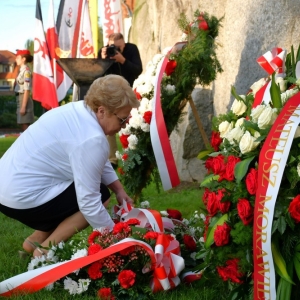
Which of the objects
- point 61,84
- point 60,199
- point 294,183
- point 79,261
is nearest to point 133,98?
point 60,199

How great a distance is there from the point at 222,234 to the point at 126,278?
2.05 ft

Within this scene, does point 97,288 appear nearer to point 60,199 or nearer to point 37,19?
point 60,199

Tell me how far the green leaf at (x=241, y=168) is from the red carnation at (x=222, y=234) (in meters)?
0.23

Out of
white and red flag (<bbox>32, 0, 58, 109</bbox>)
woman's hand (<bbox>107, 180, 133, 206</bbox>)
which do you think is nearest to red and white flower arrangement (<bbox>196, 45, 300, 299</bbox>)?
woman's hand (<bbox>107, 180, 133, 206</bbox>)

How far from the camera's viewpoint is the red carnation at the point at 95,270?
3.31m

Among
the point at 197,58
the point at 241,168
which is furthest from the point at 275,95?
the point at 197,58

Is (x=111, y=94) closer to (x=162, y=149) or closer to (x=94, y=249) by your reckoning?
(x=94, y=249)

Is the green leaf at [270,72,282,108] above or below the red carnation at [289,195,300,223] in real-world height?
above

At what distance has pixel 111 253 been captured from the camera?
10.8ft

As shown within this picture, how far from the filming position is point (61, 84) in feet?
39.1

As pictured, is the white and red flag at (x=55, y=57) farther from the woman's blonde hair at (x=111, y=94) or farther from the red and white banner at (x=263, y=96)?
the red and white banner at (x=263, y=96)

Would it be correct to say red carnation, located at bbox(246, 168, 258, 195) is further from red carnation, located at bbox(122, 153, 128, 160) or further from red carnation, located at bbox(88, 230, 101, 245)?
red carnation, located at bbox(122, 153, 128, 160)

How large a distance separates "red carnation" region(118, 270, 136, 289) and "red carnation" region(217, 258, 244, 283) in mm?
487

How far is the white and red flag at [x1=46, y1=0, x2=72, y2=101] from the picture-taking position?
11797 mm
